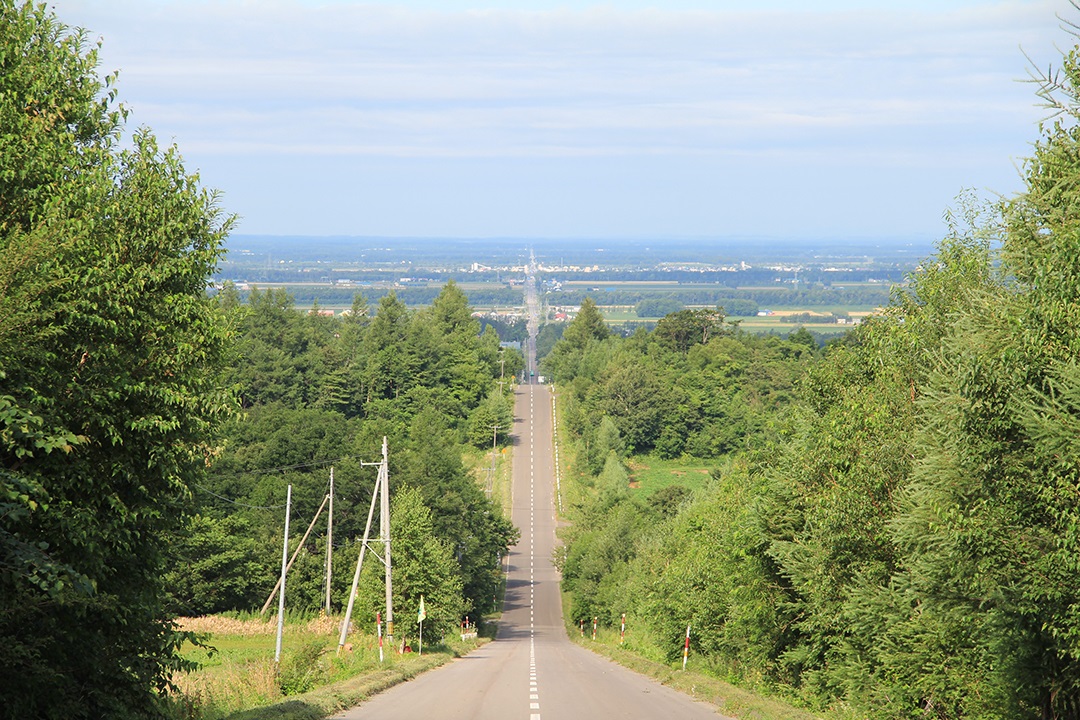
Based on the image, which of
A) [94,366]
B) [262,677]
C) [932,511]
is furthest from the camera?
[262,677]

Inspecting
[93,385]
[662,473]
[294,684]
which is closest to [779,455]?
[294,684]

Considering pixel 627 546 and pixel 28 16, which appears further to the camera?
pixel 627 546

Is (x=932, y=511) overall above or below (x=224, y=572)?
above

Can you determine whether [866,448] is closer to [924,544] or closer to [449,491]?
[924,544]

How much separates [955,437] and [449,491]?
65.9 m

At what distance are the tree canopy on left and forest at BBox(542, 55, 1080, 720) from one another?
955cm

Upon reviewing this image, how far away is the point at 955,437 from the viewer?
1389 cm

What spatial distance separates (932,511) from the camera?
47.6 ft

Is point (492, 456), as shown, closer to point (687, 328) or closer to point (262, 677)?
point (687, 328)

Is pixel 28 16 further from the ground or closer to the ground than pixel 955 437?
further from the ground

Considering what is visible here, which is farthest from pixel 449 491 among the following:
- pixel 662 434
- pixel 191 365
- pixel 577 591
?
pixel 191 365

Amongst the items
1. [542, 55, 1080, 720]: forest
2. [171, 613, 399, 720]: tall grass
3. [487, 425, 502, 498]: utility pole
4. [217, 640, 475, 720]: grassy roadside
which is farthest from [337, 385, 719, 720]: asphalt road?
[487, 425, 502, 498]: utility pole

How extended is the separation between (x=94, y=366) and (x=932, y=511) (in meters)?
10.5

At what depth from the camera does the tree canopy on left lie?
11406 millimetres
